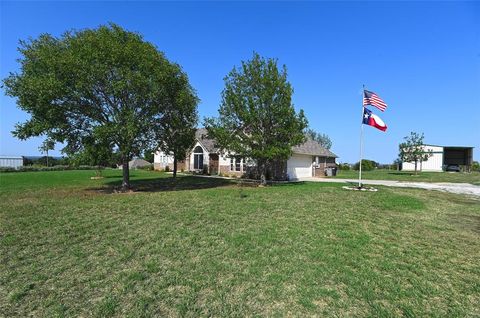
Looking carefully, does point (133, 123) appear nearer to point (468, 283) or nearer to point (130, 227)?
point (130, 227)

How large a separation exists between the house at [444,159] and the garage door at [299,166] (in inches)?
966

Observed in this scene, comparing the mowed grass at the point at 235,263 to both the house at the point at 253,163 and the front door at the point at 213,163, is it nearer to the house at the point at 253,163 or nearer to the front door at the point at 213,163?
the house at the point at 253,163

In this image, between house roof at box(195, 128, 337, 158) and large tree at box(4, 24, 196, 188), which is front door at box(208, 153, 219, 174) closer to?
house roof at box(195, 128, 337, 158)

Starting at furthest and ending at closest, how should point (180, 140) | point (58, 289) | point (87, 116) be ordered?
point (180, 140), point (87, 116), point (58, 289)

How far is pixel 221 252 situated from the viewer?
5.88 metres

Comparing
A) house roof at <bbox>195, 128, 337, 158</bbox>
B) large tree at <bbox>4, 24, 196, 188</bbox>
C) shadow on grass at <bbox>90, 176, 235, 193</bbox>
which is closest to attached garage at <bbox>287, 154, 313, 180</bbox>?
house roof at <bbox>195, 128, 337, 158</bbox>

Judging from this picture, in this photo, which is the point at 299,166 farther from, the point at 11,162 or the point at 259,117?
the point at 11,162

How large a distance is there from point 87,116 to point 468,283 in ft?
50.2

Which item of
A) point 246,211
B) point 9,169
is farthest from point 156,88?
point 9,169

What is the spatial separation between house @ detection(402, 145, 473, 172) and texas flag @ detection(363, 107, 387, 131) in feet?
119

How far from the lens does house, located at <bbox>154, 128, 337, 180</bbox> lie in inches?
1073

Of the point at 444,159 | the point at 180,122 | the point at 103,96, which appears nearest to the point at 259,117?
the point at 180,122

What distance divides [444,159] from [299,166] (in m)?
37.2

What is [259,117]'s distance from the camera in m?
18.8
